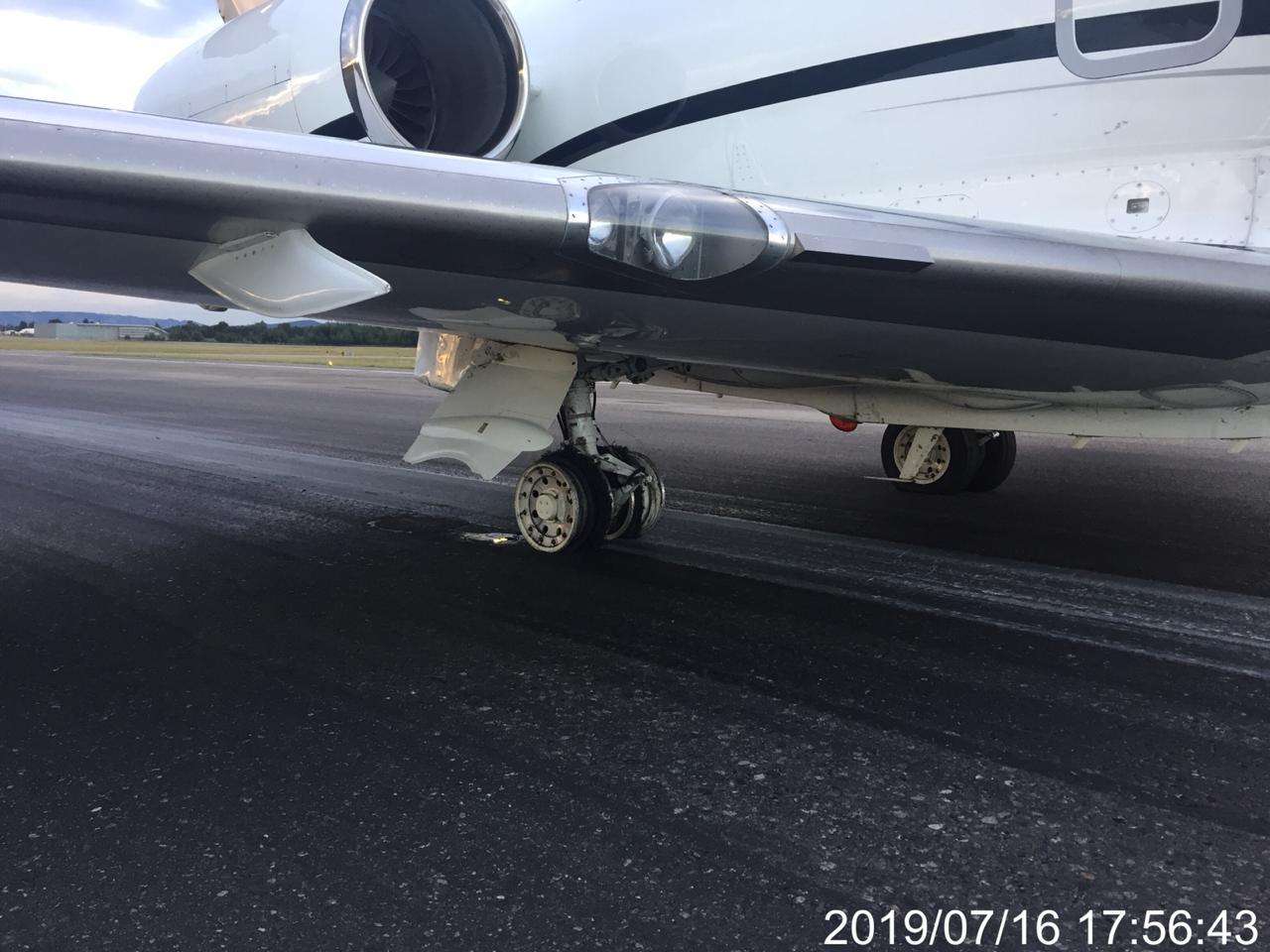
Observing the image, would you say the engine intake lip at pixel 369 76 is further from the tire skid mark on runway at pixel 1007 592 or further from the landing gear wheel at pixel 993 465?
the landing gear wheel at pixel 993 465

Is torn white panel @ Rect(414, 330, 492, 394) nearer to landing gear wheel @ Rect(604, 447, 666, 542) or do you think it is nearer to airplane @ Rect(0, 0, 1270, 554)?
airplane @ Rect(0, 0, 1270, 554)

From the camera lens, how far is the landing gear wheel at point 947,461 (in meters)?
8.12

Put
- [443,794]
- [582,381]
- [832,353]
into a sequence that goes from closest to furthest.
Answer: [443,794], [832,353], [582,381]

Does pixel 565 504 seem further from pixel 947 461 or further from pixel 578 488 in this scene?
pixel 947 461

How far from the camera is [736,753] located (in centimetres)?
337

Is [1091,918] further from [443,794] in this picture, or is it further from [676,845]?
[443,794]

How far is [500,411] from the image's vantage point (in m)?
5.89

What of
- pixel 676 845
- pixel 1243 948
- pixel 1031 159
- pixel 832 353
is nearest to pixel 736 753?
pixel 676 845

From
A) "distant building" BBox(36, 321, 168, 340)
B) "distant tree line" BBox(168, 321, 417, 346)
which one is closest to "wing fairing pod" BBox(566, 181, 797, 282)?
"distant tree line" BBox(168, 321, 417, 346)

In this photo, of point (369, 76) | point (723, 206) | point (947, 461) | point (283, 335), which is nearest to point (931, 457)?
point (947, 461)

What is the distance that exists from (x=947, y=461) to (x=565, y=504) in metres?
3.55

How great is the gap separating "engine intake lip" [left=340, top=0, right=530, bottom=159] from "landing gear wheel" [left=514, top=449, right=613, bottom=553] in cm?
182

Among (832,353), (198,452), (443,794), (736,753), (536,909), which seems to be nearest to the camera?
(536,909)

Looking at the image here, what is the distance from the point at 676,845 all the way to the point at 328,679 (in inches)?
73.9
